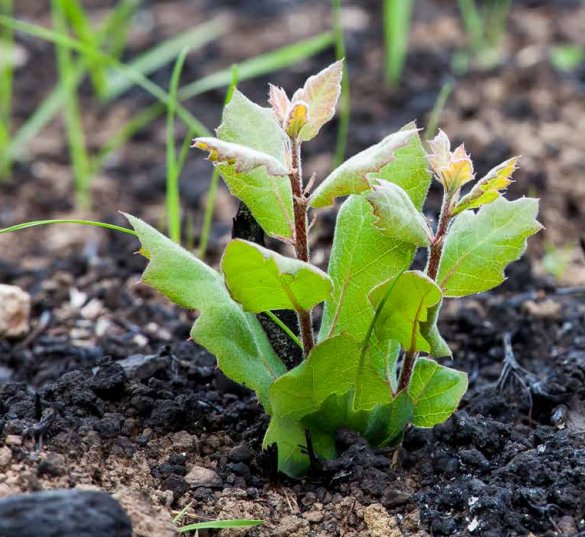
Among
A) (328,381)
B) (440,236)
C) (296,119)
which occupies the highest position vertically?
(296,119)

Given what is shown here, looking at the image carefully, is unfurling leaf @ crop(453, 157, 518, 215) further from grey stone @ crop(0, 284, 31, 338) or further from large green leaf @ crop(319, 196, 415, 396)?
grey stone @ crop(0, 284, 31, 338)

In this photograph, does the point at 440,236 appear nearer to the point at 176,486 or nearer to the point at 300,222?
the point at 300,222

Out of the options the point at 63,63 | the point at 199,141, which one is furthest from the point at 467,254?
the point at 63,63

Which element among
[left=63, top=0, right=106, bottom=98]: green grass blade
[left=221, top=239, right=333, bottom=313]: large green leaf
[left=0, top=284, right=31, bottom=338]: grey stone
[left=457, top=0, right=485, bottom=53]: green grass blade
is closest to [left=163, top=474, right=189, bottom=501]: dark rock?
[left=221, top=239, right=333, bottom=313]: large green leaf

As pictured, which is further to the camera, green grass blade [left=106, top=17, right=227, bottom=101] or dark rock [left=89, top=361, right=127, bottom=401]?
green grass blade [left=106, top=17, right=227, bottom=101]

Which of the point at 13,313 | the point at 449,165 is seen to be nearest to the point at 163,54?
the point at 13,313

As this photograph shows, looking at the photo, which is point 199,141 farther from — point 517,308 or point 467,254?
point 517,308
